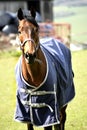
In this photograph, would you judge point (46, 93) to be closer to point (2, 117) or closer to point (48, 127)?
point (48, 127)

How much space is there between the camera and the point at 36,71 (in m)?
4.21

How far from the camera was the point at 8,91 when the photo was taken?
8289 mm

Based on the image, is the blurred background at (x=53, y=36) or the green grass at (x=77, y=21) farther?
the green grass at (x=77, y=21)

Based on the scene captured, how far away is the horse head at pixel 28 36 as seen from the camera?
393 centimetres

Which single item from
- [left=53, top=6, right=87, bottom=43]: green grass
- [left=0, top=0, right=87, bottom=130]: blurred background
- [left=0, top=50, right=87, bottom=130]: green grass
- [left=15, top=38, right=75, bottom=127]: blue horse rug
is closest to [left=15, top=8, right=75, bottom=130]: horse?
[left=15, top=38, right=75, bottom=127]: blue horse rug

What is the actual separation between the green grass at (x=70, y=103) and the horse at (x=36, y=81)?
162cm

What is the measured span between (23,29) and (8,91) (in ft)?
14.3

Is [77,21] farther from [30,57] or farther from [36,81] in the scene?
[30,57]

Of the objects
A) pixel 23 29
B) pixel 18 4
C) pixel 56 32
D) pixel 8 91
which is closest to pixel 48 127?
pixel 23 29

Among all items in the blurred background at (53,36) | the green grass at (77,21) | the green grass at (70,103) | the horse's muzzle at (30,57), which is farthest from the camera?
the green grass at (77,21)

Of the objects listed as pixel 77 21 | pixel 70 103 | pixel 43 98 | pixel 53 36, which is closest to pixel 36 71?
pixel 43 98

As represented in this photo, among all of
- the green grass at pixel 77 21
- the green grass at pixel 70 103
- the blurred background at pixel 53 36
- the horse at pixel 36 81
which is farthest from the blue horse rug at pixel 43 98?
the green grass at pixel 77 21

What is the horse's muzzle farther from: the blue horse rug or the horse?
the blue horse rug

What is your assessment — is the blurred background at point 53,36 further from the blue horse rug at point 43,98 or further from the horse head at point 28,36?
the horse head at point 28,36
